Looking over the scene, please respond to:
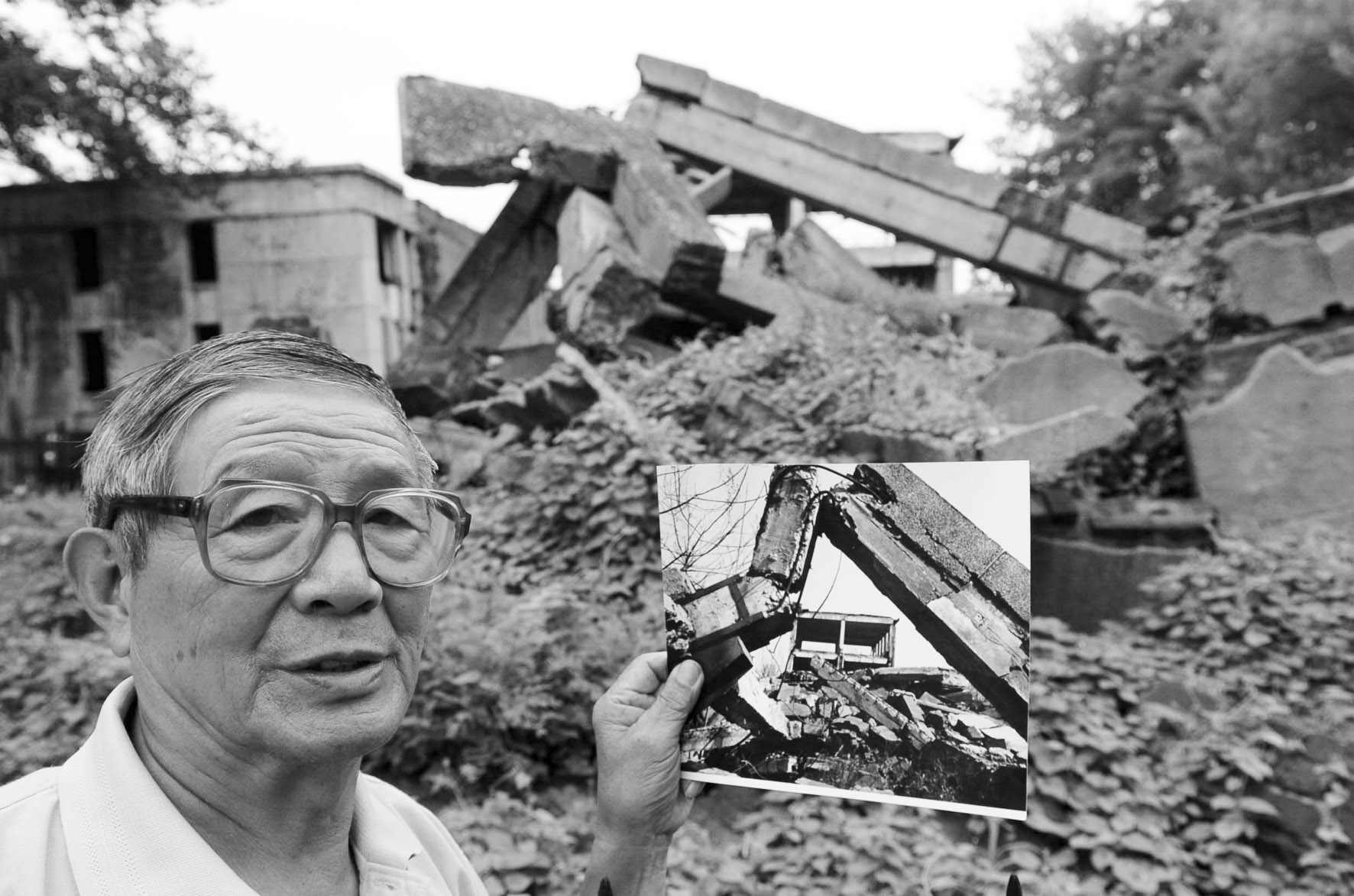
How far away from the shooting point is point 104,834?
1083mm

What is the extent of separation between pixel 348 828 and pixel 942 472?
0.97 metres

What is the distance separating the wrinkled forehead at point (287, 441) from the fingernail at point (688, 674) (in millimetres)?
518

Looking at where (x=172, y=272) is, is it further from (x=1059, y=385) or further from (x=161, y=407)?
(x=161, y=407)

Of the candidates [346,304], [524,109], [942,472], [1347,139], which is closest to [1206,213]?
[524,109]

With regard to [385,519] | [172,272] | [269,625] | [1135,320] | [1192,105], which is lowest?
[269,625]

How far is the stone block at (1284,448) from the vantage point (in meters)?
5.57

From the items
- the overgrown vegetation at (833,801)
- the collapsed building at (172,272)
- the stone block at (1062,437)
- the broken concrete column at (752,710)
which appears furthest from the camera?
the collapsed building at (172,272)

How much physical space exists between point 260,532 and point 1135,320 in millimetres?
6693

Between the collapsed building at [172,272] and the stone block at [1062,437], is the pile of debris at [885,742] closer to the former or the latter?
the stone block at [1062,437]

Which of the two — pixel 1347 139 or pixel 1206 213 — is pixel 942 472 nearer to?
pixel 1206 213

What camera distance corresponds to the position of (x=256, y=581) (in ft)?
3.65

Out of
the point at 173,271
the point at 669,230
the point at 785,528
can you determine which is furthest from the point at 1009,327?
the point at 173,271

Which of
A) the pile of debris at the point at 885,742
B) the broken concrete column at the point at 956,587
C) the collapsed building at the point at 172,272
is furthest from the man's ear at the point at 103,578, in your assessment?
the collapsed building at the point at 172,272

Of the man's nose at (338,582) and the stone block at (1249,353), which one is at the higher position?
the stone block at (1249,353)
